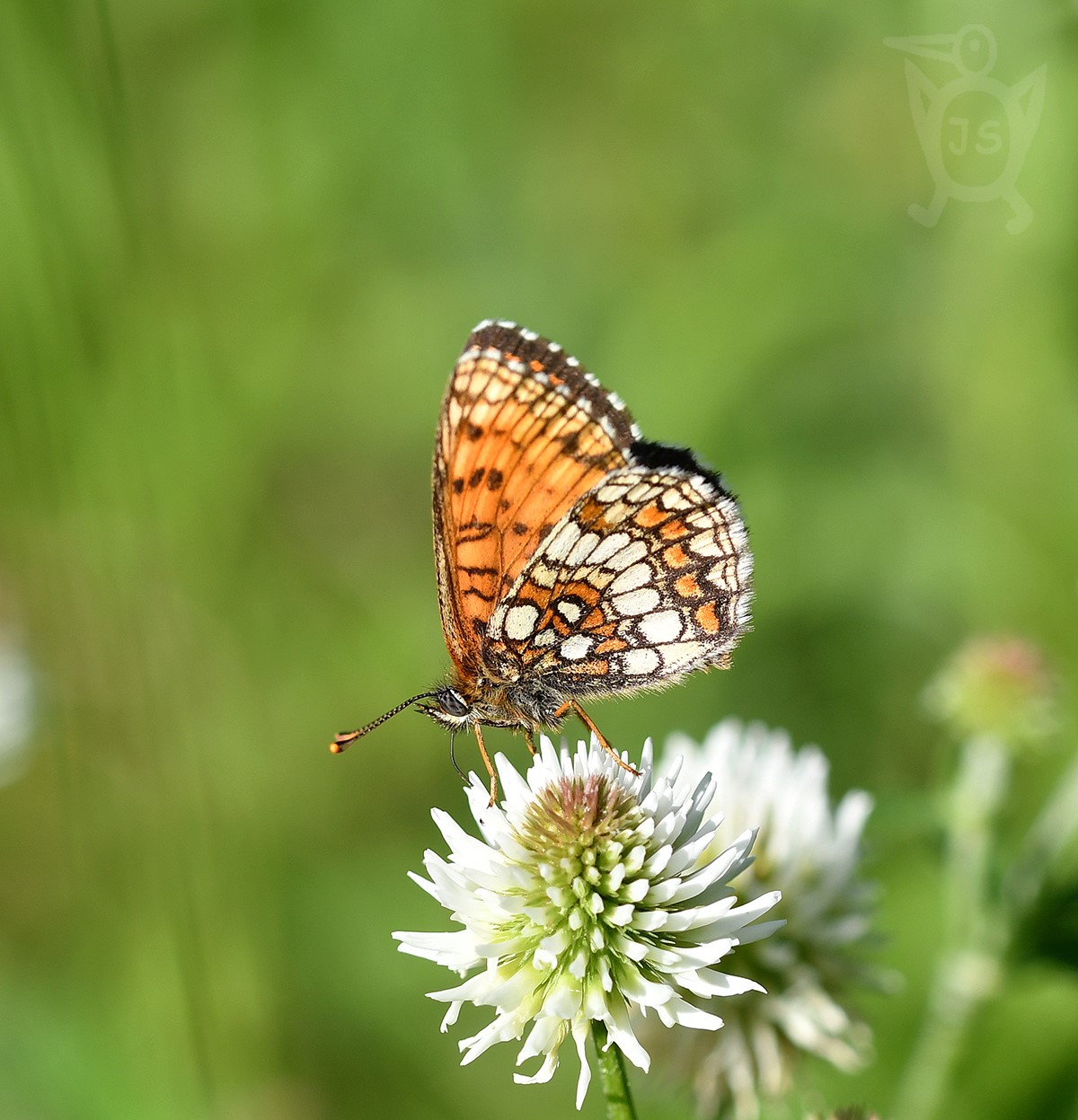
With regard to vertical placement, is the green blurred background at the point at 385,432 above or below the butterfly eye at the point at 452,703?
above

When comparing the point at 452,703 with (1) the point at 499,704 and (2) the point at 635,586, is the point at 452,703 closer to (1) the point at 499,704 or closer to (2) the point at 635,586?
(1) the point at 499,704

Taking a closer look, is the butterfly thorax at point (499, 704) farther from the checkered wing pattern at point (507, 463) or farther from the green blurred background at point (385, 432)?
the green blurred background at point (385, 432)

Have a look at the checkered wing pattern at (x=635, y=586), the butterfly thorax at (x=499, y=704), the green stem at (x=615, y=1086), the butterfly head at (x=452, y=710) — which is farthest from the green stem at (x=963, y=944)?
the green stem at (x=615, y=1086)

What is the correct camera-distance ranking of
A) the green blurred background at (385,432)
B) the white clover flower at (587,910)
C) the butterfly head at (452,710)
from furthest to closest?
the green blurred background at (385,432)
the butterfly head at (452,710)
the white clover flower at (587,910)

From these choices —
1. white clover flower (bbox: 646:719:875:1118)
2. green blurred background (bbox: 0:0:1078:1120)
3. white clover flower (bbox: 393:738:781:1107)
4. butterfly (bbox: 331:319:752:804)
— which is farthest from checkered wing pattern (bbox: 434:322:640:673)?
green blurred background (bbox: 0:0:1078:1120)

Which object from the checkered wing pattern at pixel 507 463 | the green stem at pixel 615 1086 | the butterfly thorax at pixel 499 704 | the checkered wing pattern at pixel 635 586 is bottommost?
the green stem at pixel 615 1086

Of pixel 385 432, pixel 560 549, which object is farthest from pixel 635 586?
pixel 385 432

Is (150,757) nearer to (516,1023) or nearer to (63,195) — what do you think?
(63,195)

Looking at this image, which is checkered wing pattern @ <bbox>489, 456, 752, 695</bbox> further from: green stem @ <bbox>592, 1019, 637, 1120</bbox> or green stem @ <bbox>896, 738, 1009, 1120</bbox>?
green stem @ <bbox>592, 1019, 637, 1120</bbox>
